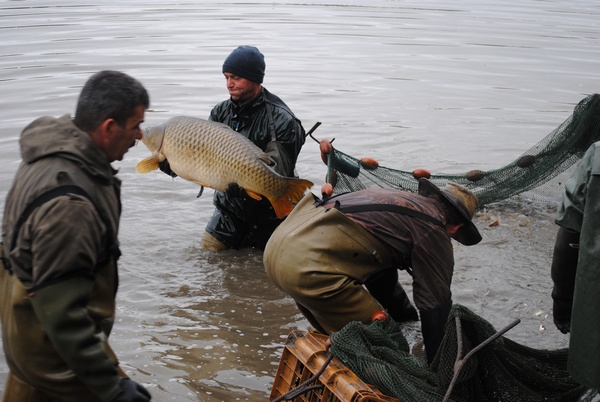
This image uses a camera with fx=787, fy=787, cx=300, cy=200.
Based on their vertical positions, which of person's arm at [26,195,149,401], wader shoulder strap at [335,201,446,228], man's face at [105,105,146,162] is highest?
man's face at [105,105,146,162]

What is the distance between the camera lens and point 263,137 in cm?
652

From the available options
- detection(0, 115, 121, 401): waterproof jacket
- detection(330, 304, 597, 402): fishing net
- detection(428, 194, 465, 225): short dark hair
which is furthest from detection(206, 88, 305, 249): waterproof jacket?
detection(0, 115, 121, 401): waterproof jacket

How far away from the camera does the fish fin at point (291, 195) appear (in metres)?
5.97

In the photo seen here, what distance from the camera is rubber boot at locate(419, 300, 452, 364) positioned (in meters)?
4.57

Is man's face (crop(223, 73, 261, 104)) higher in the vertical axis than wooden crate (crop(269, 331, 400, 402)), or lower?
higher

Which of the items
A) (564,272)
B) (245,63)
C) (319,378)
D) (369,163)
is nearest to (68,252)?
(319,378)

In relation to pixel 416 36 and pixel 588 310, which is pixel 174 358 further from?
pixel 416 36

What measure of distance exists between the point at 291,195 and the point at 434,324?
6.03ft

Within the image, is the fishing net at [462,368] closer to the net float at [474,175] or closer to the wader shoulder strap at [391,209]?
the wader shoulder strap at [391,209]

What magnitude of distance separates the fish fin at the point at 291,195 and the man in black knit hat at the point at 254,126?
29cm

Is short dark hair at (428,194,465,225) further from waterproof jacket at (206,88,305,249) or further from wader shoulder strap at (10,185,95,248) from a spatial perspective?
wader shoulder strap at (10,185,95,248)

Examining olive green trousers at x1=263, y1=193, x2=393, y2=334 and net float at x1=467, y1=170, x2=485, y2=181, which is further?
net float at x1=467, y1=170, x2=485, y2=181

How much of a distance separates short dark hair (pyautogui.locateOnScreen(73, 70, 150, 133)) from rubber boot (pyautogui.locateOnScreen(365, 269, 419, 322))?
2.98 m

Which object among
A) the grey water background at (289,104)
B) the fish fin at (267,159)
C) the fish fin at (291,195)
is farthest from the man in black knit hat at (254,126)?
the grey water background at (289,104)
